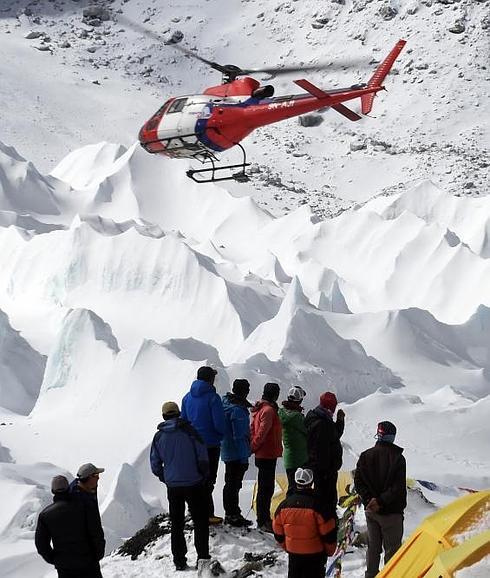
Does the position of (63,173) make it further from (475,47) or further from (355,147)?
(475,47)

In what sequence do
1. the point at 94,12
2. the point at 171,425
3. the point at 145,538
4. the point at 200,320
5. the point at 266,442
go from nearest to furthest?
the point at 171,425 → the point at 266,442 → the point at 145,538 → the point at 200,320 → the point at 94,12

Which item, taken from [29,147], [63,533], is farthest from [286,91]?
[63,533]

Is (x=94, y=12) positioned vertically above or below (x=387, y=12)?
above

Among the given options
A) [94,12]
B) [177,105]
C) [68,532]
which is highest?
[68,532]

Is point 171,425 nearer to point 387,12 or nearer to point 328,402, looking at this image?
point 328,402

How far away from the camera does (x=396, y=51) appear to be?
20219 mm

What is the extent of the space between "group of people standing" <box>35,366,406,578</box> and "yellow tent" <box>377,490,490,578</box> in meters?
0.50

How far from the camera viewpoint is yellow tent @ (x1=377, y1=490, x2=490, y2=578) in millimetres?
6461

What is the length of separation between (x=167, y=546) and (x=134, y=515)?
753 cm

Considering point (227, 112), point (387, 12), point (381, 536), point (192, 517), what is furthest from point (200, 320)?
point (387, 12)

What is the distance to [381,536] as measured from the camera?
25.3 ft

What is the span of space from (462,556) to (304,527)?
4.15 feet

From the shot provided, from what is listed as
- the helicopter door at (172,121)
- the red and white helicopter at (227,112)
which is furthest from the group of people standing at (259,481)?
the helicopter door at (172,121)

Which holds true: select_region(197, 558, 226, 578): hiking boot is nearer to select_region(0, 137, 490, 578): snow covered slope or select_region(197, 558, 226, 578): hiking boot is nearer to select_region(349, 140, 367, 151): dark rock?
select_region(0, 137, 490, 578): snow covered slope
